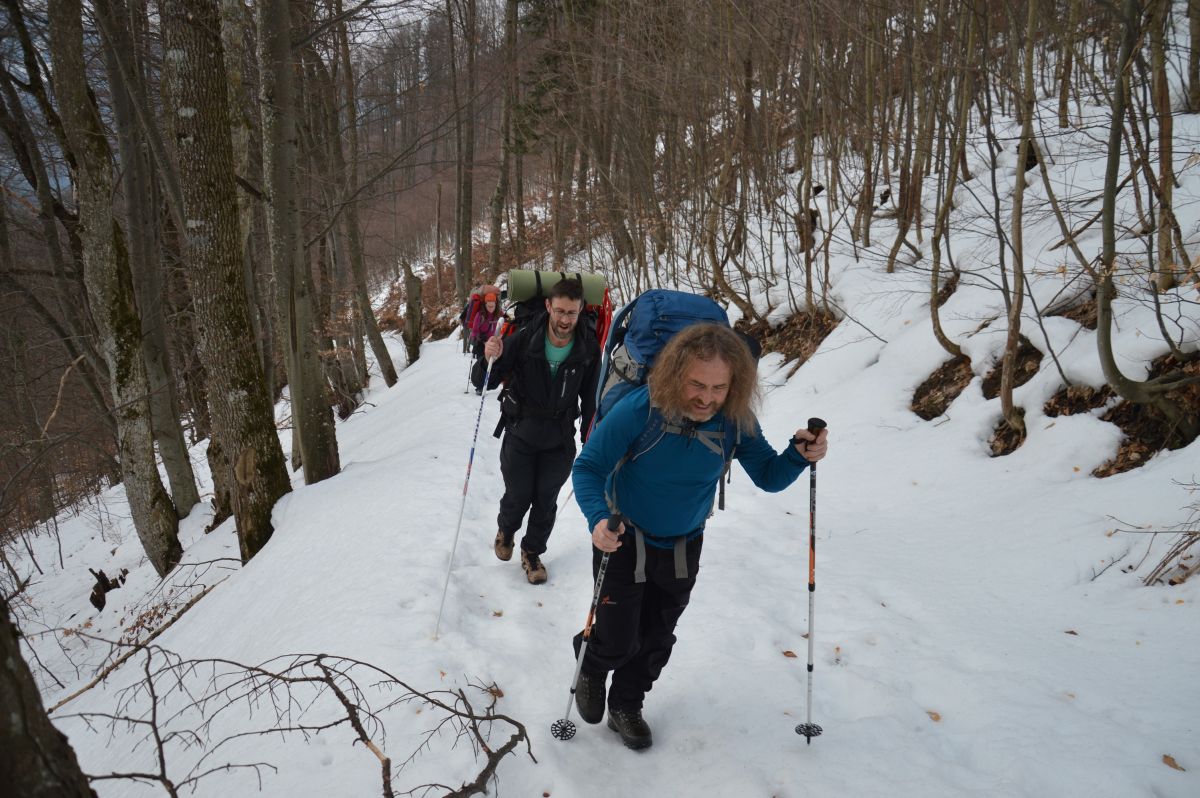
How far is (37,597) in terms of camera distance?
9812 millimetres

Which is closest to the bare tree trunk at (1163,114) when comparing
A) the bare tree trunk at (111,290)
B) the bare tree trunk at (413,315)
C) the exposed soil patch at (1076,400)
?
the exposed soil patch at (1076,400)

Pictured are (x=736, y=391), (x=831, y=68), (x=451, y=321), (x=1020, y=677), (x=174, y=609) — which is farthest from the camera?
(x=451, y=321)

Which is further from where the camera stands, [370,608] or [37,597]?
[37,597]

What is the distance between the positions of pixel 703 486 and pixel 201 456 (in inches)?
663

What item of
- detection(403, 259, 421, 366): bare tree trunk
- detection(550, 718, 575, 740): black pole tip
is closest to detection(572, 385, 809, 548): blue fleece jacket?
detection(550, 718, 575, 740): black pole tip

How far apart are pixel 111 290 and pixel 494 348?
6.28 metres

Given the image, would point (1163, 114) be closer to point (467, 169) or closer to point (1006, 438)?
point (1006, 438)

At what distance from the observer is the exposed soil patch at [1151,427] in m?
4.34

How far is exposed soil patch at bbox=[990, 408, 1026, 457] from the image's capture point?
209 inches

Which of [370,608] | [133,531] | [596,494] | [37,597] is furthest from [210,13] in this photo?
[133,531]

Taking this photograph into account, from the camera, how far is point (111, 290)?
7449 millimetres

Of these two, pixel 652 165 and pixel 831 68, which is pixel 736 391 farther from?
pixel 652 165

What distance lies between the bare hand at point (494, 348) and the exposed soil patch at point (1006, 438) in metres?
4.37

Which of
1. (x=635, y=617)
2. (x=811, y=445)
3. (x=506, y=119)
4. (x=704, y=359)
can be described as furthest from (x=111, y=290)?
(x=506, y=119)
